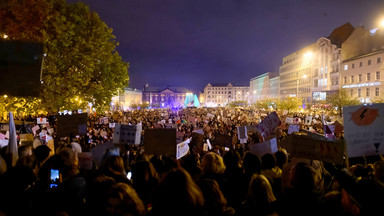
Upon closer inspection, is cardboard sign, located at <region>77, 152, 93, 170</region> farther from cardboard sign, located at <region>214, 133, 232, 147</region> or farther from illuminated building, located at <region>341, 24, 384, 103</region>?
illuminated building, located at <region>341, 24, 384, 103</region>

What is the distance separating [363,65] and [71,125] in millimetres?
55179

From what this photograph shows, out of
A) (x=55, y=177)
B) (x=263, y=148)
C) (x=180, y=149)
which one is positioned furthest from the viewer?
(x=180, y=149)

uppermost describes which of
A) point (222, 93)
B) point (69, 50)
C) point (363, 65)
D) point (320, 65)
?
point (320, 65)

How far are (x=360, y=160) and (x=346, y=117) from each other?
2.30 m

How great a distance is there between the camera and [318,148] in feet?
17.1

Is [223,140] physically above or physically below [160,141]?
below

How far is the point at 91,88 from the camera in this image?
18.0 m

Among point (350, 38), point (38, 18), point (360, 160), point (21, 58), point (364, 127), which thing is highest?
point (350, 38)

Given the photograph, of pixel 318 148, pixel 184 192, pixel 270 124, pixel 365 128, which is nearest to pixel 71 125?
pixel 270 124

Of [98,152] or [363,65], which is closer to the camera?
[98,152]

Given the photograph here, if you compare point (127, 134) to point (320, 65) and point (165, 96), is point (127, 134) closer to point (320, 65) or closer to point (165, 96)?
point (320, 65)

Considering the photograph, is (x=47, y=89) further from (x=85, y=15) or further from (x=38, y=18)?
(x=85, y=15)

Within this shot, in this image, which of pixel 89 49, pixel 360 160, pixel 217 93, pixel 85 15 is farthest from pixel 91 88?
pixel 217 93

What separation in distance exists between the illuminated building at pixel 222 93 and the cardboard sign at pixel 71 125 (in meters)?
174
